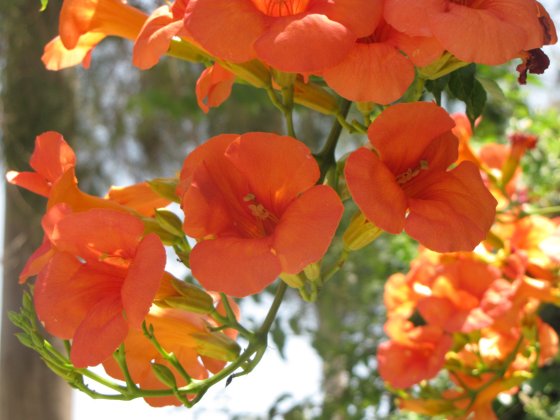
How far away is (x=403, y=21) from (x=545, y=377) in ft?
5.70

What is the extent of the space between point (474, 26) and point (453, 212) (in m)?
0.19

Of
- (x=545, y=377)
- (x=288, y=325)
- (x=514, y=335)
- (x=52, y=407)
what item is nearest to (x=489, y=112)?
(x=288, y=325)

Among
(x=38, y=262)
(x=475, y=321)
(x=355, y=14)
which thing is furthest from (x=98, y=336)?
(x=475, y=321)

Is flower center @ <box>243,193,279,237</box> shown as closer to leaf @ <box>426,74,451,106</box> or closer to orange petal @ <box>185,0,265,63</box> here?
orange petal @ <box>185,0,265,63</box>

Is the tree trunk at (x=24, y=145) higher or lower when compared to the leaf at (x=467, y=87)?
lower

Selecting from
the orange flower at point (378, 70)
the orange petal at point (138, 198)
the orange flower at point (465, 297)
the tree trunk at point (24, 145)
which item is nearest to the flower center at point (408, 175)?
the orange flower at point (378, 70)

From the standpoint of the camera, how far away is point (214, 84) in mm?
1008

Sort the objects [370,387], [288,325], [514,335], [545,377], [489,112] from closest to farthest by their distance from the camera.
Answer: [514,335]
[545,377]
[370,387]
[288,325]
[489,112]

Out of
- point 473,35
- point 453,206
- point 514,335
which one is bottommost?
point 514,335

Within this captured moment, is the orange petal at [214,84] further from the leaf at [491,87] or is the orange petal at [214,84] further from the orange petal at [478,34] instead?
the leaf at [491,87]

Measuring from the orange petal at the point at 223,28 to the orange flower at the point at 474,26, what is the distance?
14 centimetres

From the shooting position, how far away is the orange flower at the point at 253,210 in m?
0.78

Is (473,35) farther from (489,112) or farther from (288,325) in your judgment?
(489,112)

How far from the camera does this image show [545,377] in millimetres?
2287
